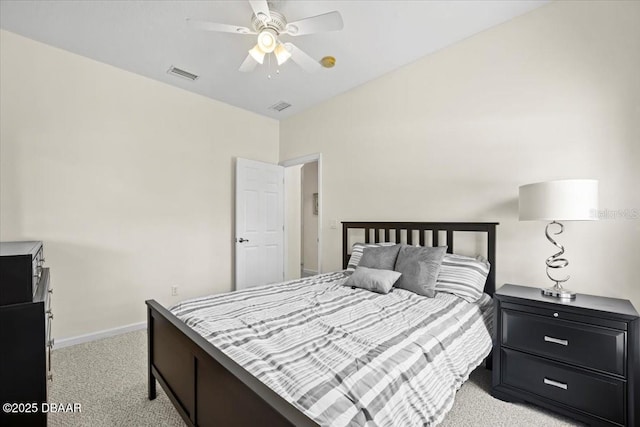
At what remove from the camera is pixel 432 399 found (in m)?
1.33

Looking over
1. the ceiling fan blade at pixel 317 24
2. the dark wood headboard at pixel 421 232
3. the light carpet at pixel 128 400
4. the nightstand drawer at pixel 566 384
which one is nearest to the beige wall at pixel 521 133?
the dark wood headboard at pixel 421 232

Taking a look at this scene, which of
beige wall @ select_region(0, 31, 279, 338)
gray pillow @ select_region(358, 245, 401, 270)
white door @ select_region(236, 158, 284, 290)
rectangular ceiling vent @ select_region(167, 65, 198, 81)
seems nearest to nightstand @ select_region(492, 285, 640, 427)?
gray pillow @ select_region(358, 245, 401, 270)

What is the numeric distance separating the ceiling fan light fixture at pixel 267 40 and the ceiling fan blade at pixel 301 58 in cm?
12

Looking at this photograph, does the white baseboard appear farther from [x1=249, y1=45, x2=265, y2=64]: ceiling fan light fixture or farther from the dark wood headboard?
[x1=249, y1=45, x2=265, y2=64]: ceiling fan light fixture

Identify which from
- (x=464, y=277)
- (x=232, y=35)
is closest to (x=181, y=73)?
(x=232, y=35)

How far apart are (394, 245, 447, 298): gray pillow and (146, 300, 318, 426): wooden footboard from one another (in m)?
1.63

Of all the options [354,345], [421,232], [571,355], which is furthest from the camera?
[421,232]

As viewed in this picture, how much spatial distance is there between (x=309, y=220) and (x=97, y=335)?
4.25 meters

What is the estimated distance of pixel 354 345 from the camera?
55.7 inches

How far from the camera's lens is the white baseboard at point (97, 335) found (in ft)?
9.46

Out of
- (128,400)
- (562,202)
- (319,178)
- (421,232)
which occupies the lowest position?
(128,400)

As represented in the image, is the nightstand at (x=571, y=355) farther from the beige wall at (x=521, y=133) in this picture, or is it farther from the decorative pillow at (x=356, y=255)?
the decorative pillow at (x=356, y=255)

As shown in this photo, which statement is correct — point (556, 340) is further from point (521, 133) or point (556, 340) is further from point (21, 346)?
point (21, 346)

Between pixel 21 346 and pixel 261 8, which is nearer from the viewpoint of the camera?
pixel 21 346
